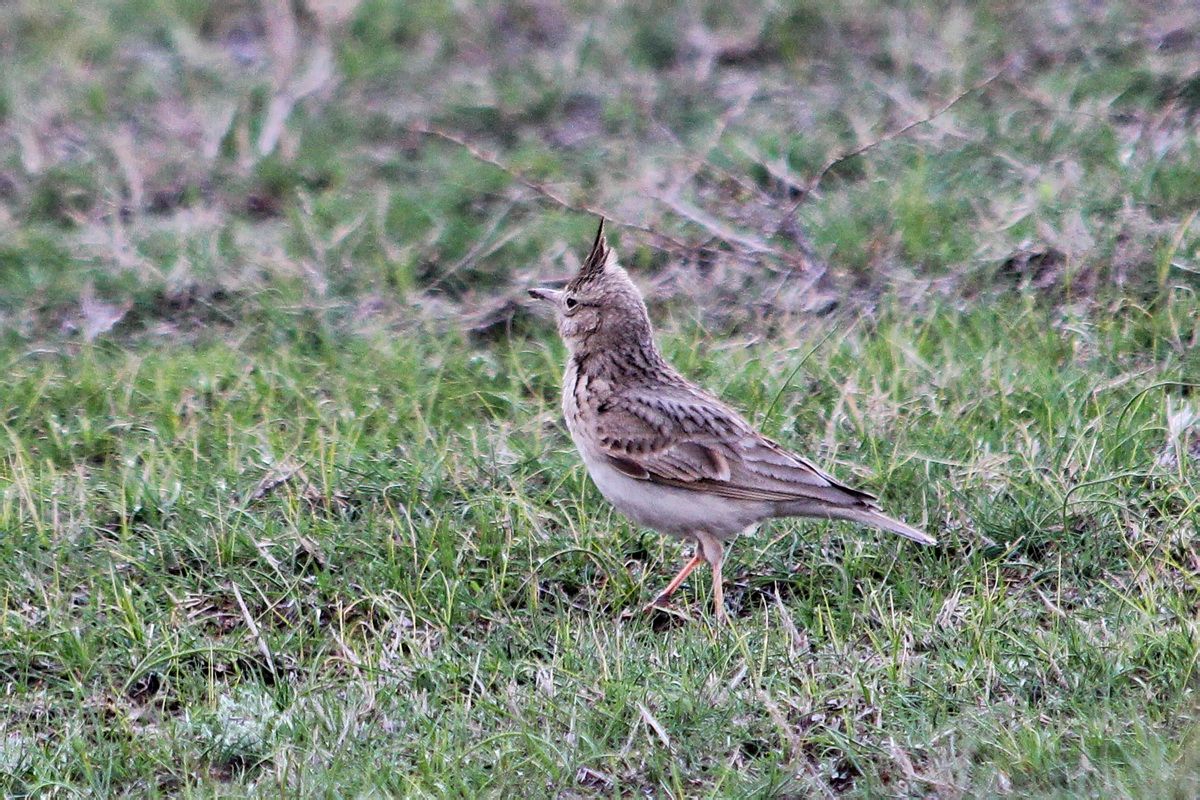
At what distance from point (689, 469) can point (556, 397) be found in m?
1.59

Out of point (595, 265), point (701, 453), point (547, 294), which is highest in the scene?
point (595, 265)

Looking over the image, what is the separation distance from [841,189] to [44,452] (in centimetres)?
443

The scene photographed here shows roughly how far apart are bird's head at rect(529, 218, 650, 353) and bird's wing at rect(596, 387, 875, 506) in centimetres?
40

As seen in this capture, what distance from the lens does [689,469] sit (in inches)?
239

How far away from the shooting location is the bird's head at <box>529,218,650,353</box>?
21.8 feet

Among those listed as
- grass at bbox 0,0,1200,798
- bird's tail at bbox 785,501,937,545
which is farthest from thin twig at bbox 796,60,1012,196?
bird's tail at bbox 785,501,937,545

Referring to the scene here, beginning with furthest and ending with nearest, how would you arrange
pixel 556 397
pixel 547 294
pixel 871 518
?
pixel 556 397, pixel 547 294, pixel 871 518

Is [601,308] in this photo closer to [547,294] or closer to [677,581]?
[547,294]

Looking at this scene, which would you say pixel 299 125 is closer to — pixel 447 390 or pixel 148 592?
pixel 447 390

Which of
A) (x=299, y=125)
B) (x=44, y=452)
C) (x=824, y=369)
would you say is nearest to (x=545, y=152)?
(x=299, y=125)

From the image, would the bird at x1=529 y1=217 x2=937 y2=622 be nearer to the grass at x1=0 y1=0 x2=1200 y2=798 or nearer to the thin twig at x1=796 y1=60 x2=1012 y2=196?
the grass at x1=0 y1=0 x2=1200 y2=798

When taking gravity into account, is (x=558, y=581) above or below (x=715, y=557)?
below

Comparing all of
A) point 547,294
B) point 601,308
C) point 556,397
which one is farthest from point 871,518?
point 556,397

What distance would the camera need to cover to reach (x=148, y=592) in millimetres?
6008
